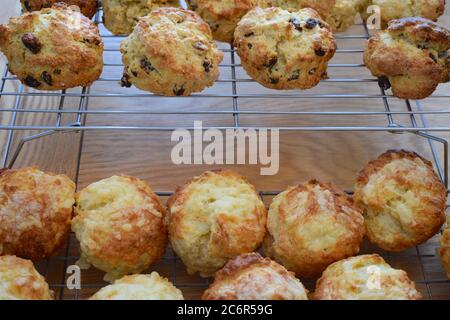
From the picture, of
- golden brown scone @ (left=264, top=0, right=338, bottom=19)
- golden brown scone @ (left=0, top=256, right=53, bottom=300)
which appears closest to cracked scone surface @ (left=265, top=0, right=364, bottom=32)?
golden brown scone @ (left=264, top=0, right=338, bottom=19)

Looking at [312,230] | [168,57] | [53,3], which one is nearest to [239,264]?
[312,230]

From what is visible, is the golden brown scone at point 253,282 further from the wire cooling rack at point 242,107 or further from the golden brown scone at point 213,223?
the wire cooling rack at point 242,107

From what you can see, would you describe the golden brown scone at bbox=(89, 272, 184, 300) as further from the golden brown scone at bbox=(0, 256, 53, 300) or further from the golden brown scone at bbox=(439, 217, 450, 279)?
the golden brown scone at bbox=(439, 217, 450, 279)

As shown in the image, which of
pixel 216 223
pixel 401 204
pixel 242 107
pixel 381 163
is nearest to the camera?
pixel 216 223

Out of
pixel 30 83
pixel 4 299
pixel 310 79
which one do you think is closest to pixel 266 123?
pixel 310 79

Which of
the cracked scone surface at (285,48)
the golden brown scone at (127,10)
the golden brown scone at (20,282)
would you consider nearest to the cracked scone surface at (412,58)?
the cracked scone surface at (285,48)

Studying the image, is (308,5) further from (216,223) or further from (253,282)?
(253,282)
